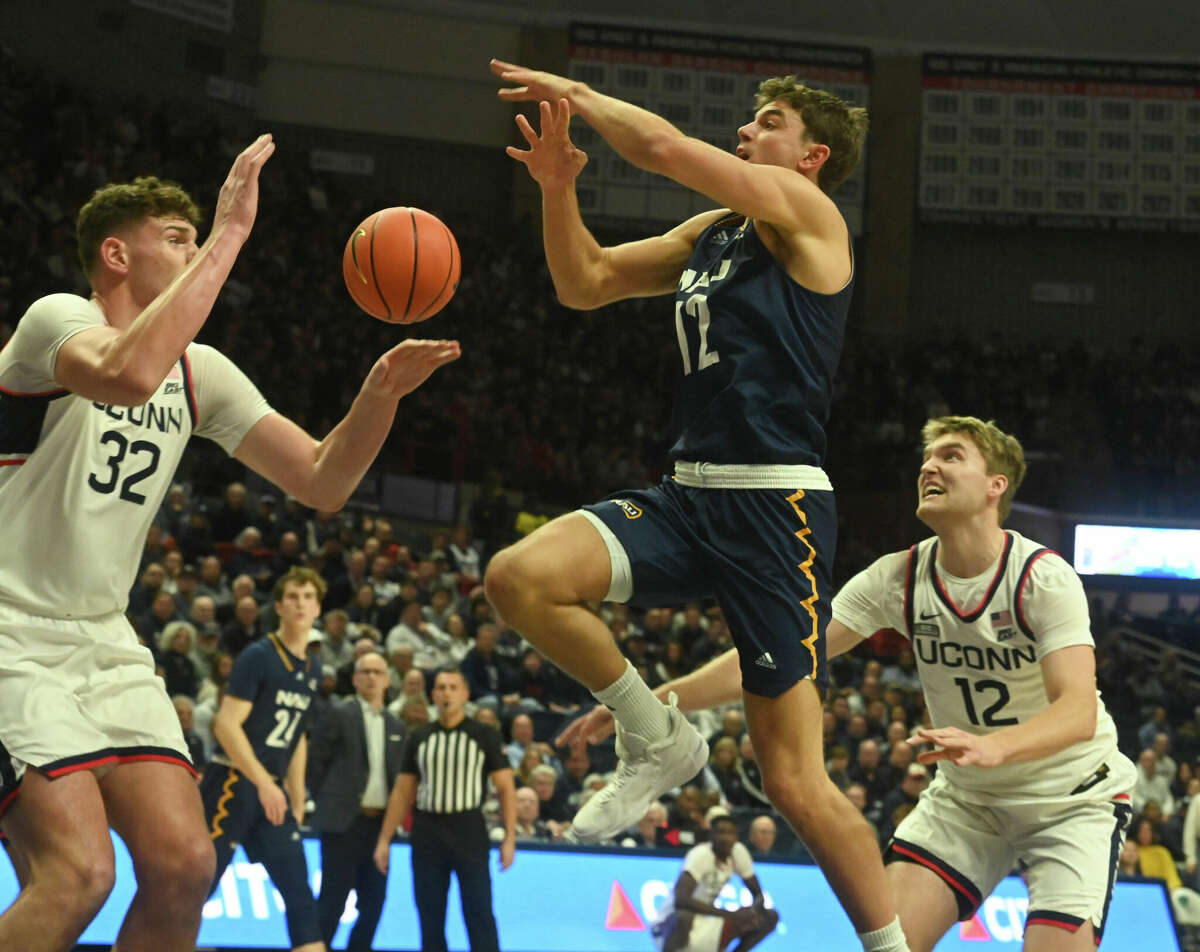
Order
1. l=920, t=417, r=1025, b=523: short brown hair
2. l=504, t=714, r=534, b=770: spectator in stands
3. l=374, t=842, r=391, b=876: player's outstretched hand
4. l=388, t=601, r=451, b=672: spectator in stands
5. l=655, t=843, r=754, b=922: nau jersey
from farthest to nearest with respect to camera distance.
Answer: l=388, t=601, r=451, b=672: spectator in stands < l=504, t=714, r=534, b=770: spectator in stands < l=655, t=843, r=754, b=922: nau jersey < l=374, t=842, r=391, b=876: player's outstretched hand < l=920, t=417, r=1025, b=523: short brown hair

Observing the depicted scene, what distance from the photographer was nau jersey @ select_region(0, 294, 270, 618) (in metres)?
3.71

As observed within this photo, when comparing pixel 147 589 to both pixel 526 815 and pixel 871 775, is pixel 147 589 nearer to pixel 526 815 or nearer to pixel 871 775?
pixel 526 815

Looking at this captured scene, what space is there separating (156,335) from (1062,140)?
991 inches

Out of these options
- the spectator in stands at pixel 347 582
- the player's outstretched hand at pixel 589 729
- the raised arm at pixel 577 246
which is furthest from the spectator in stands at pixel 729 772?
the raised arm at pixel 577 246

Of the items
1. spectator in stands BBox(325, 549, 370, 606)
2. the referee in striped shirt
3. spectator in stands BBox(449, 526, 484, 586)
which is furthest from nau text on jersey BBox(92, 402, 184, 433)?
spectator in stands BBox(449, 526, 484, 586)

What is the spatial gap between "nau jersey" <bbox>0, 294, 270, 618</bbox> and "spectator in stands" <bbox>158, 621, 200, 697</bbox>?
304 inches

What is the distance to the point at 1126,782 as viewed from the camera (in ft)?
16.3

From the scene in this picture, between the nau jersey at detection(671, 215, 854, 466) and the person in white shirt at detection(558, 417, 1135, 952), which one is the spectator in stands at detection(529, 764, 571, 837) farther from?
the nau jersey at detection(671, 215, 854, 466)

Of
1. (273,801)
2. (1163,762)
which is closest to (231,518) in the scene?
(273,801)

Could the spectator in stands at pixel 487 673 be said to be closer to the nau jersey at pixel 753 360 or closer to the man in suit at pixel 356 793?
the man in suit at pixel 356 793

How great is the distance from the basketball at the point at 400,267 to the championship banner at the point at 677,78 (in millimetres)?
20817

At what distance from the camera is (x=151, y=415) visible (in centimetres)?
397

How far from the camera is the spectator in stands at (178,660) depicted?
11336 mm

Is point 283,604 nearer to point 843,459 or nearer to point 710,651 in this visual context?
point 710,651
